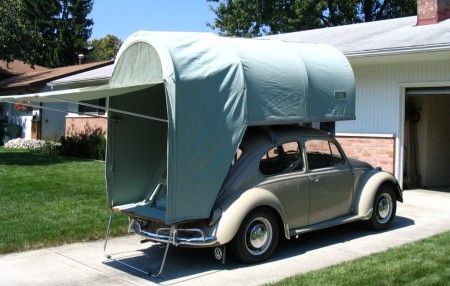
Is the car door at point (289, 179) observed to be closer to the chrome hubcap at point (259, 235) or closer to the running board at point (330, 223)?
the running board at point (330, 223)

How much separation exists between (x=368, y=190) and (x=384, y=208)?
666mm

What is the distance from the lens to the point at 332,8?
35.9m

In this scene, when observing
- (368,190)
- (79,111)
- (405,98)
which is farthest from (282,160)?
(79,111)

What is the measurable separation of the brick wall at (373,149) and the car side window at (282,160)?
598 centimetres

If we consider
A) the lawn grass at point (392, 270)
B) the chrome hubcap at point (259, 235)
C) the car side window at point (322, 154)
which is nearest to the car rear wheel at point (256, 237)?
the chrome hubcap at point (259, 235)

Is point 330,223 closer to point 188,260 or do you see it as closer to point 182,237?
point 188,260

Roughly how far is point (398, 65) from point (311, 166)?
20.5ft

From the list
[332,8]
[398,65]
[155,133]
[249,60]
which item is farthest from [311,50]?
[332,8]

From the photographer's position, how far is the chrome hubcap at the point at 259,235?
6711 mm

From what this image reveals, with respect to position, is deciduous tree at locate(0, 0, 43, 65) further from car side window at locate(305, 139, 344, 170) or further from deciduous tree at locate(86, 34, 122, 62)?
deciduous tree at locate(86, 34, 122, 62)

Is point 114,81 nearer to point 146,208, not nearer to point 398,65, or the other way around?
point 146,208

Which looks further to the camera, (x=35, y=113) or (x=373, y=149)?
(x=35, y=113)

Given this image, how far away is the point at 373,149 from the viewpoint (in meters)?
13.1

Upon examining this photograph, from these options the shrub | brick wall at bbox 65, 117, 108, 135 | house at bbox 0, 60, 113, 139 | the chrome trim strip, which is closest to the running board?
the chrome trim strip
